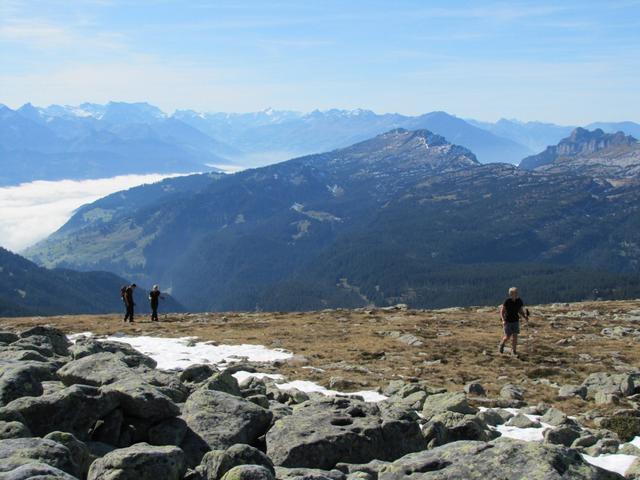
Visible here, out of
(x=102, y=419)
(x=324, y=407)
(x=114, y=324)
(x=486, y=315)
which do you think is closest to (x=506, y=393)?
(x=324, y=407)

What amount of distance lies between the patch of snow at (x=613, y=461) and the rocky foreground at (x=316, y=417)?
0.29 meters

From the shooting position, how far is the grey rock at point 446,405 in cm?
1820

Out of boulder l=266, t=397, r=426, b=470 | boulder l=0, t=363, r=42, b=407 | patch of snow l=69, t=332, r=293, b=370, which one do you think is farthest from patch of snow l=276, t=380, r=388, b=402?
boulder l=0, t=363, r=42, b=407

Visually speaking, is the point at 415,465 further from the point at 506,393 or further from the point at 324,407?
the point at 506,393

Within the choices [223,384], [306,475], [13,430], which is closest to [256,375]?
[223,384]

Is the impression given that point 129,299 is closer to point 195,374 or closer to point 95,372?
point 195,374

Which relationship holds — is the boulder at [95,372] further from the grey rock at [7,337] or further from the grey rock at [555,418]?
the grey rock at [555,418]

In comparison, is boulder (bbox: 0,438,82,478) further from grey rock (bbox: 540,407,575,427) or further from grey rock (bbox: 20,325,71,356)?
grey rock (bbox: 20,325,71,356)

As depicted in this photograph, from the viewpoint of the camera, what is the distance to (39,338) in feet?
84.8

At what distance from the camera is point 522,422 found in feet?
61.1

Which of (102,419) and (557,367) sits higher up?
(102,419)

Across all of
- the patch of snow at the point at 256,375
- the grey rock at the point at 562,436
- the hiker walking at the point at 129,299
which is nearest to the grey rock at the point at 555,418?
the grey rock at the point at 562,436

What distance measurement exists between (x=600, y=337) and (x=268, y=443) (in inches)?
1127

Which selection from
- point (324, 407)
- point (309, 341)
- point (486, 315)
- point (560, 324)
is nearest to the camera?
point (324, 407)
